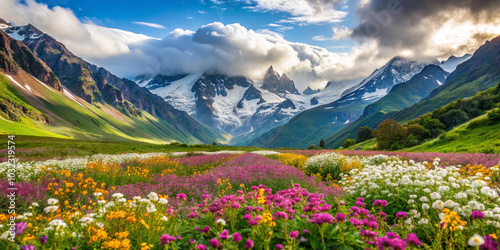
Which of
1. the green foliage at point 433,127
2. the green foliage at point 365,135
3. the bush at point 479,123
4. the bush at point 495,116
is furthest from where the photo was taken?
the green foliage at point 365,135

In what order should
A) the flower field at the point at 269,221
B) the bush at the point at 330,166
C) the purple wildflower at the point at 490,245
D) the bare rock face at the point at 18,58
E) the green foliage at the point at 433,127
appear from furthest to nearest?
1. the bare rock face at the point at 18,58
2. the green foliage at the point at 433,127
3. the bush at the point at 330,166
4. the flower field at the point at 269,221
5. the purple wildflower at the point at 490,245

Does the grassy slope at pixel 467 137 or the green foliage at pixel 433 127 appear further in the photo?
the green foliage at pixel 433 127

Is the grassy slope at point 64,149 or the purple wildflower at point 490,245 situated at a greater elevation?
the purple wildflower at point 490,245

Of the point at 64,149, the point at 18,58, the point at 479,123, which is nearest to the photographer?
the point at 479,123

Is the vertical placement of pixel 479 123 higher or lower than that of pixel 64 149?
higher

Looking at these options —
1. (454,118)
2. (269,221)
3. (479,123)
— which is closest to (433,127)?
(454,118)

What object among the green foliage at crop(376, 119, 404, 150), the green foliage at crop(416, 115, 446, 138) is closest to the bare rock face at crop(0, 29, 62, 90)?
the green foliage at crop(376, 119, 404, 150)

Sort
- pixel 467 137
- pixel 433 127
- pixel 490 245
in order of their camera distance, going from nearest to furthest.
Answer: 1. pixel 490 245
2. pixel 467 137
3. pixel 433 127

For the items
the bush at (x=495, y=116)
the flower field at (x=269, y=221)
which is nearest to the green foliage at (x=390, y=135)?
the bush at (x=495, y=116)

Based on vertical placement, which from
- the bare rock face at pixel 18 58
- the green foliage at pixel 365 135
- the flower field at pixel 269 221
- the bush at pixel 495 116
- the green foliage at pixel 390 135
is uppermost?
the bare rock face at pixel 18 58

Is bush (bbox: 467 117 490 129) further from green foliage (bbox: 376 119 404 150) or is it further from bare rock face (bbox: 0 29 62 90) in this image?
bare rock face (bbox: 0 29 62 90)

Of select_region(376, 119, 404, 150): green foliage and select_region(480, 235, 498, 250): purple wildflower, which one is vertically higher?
select_region(480, 235, 498, 250): purple wildflower

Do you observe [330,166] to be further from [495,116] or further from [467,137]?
[495,116]

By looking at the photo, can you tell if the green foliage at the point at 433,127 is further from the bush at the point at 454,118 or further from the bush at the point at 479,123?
the bush at the point at 479,123
